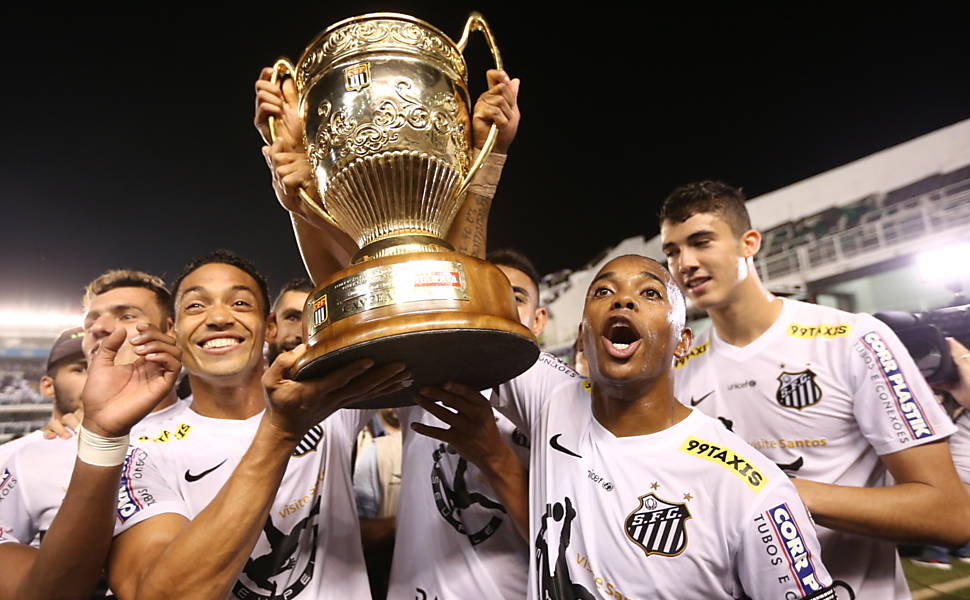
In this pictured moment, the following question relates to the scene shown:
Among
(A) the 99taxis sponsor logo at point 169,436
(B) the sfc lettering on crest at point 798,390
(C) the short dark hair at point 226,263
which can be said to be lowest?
(A) the 99taxis sponsor logo at point 169,436

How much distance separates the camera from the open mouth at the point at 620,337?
1.42 meters

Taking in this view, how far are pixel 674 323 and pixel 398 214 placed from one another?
0.86m

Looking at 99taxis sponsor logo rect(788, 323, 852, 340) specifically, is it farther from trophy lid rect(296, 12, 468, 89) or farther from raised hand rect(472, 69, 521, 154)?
trophy lid rect(296, 12, 468, 89)

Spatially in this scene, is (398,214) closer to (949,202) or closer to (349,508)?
(349,508)

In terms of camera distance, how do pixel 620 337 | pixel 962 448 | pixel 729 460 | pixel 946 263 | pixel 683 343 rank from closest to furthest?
pixel 729 460, pixel 620 337, pixel 683 343, pixel 962 448, pixel 946 263

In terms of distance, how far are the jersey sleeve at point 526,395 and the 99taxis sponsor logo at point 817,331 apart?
2.98 feet

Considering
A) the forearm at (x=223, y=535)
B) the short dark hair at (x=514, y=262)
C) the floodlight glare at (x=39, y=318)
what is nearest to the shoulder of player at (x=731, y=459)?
the forearm at (x=223, y=535)

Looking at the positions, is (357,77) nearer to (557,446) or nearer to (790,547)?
(557,446)

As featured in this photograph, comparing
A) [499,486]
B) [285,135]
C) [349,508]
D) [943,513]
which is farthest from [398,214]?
[943,513]

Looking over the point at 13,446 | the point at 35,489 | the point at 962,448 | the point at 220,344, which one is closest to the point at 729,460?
the point at 220,344

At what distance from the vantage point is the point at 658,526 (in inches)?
48.9

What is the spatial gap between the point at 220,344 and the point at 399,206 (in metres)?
0.81

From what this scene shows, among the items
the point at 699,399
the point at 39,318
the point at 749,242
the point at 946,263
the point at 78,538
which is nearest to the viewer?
the point at 78,538

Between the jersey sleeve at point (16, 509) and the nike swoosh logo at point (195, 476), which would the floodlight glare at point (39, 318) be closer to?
the jersey sleeve at point (16, 509)
